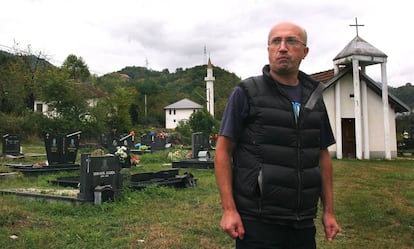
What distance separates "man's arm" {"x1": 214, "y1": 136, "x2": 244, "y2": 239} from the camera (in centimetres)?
217

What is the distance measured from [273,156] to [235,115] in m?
0.31

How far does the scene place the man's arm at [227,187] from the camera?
85.5 inches

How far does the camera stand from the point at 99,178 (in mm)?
7914

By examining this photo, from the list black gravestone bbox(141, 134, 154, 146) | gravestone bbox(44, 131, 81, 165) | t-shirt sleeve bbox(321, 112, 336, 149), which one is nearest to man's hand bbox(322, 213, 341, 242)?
A: t-shirt sleeve bbox(321, 112, 336, 149)

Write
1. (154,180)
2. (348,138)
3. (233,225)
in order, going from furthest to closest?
(348,138) → (154,180) → (233,225)

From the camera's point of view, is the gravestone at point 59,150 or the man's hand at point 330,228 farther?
the gravestone at point 59,150

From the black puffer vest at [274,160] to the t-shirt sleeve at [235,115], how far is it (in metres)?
0.03

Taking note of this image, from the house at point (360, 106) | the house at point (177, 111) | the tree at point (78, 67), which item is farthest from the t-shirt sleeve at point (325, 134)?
the house at point (177, 111)

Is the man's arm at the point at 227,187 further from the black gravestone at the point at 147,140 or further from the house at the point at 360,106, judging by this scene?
the black gravestone at the point at 147,140

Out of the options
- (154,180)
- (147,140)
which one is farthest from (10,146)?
(154,180)

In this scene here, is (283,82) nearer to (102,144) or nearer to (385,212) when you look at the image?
(385,212)

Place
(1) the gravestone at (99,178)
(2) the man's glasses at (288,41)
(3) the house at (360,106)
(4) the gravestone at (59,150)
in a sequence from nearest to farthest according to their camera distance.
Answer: (2) the man's glasses at (288,41) < (1) the gravestone at (99,178) < (4) the gravestone at (59,150) < (3) the house at (360,106)

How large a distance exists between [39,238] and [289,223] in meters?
3.90

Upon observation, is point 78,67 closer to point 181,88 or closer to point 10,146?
point 181,88
